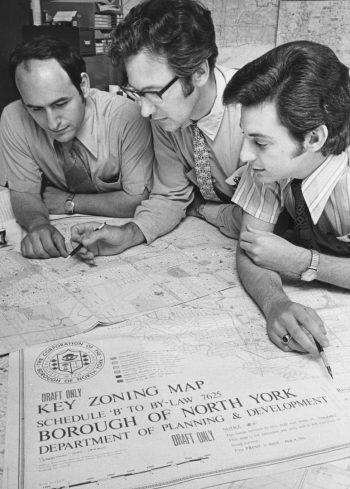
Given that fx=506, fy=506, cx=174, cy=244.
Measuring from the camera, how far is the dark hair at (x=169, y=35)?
1.13 m

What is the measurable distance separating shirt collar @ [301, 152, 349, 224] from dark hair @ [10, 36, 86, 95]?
0.74 m

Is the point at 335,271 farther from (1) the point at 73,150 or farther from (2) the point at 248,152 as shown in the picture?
(1) the point at 73,150

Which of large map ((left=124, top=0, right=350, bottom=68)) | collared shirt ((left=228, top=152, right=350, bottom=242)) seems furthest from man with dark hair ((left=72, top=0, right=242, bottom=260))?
large map ((left=124, top=0, right=350, bottom=68))

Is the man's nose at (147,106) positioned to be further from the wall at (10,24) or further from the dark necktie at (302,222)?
the wall at (10,24)

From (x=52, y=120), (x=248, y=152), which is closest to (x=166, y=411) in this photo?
(x=248, y=152)

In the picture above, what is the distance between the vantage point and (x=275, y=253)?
109 cm

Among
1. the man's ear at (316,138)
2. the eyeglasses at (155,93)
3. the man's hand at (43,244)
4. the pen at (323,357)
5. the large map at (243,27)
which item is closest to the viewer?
the pen at (323,357)

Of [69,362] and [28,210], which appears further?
[28,210]

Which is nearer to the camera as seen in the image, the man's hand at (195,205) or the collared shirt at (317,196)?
the collared shirt at (317,196)

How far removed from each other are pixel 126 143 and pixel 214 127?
31 cm

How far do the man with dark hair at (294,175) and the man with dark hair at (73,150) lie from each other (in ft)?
1.50

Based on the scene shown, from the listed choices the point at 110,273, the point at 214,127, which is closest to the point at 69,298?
the point at 110,273

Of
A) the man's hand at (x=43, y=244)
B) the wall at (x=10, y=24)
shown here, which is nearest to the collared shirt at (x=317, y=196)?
the man's hand at (x=43, y=244)

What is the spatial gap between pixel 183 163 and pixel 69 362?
77 centimetres
